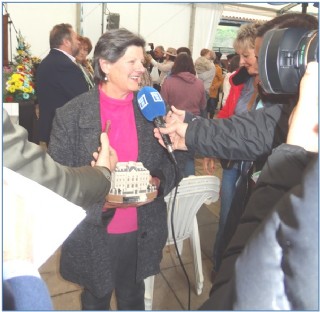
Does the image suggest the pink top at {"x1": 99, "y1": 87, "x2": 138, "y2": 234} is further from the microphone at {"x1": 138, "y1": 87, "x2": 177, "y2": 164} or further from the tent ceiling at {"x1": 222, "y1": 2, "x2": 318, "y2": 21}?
the tent ceiling at {"x1": 222, "y1": 2, "x2": 318, "y2": 21}

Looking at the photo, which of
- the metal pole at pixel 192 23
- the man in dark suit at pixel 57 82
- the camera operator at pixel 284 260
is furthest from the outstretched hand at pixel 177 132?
the metal pole at pixel 192 23

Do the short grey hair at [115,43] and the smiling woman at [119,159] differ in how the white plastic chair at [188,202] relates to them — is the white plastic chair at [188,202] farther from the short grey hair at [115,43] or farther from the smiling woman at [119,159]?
the short grey hair at [115,43]

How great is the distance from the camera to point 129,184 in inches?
49.3

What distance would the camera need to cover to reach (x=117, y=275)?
62.9 inches

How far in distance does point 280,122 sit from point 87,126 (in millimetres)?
759

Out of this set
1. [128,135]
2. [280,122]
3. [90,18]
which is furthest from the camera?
[90,18]

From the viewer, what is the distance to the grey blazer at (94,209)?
1.42 m

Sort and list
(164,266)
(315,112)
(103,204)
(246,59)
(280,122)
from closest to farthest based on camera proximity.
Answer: (315,112), (280,122), (103,204), (246,59), (164,266)

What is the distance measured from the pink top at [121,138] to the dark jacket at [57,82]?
1.39 meters

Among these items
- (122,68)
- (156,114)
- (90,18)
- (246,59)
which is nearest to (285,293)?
(156,114)

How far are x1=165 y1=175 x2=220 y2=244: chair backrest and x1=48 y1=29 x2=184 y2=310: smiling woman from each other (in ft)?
0.96

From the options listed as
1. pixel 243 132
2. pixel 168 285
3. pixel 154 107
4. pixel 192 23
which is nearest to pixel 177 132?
pixel 154 107

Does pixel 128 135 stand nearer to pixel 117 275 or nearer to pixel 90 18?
pixel 117 275

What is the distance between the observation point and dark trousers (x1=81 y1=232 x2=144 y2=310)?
1.52 meters
